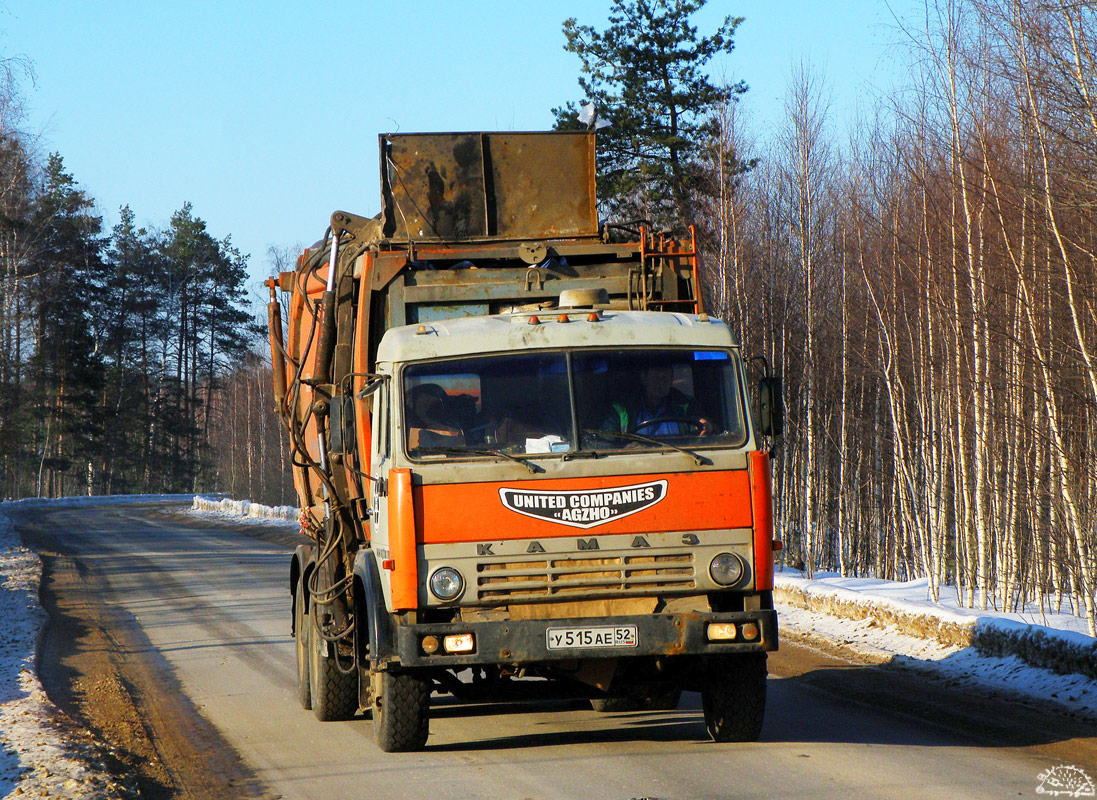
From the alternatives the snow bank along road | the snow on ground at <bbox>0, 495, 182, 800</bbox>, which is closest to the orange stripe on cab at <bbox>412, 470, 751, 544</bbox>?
the snow bank along road

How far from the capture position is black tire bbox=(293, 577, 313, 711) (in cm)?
861

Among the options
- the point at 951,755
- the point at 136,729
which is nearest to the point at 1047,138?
the point at 951,755

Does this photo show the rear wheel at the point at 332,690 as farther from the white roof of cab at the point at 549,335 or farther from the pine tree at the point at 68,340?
the pine tree at the point at 68,340

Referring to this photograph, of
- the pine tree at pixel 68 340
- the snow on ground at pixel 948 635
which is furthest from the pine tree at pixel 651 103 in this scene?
the pine tree at pixel 68 340

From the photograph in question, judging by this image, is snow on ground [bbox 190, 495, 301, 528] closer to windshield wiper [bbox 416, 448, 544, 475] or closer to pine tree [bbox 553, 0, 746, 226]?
pine tree [bbox 553, 0, 746, 226]

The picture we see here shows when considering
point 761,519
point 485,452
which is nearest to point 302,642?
point 485,452

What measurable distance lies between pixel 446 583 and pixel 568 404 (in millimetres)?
1218

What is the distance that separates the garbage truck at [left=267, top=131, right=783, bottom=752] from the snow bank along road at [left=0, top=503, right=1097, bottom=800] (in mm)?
391

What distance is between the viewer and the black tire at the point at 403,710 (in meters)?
6.58

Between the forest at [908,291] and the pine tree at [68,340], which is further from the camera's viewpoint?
→ the pine tree at [68,340]

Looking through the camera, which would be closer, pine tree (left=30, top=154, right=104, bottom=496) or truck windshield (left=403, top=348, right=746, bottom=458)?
truck windshield (left=403, top=348, right=746, bottom=458)

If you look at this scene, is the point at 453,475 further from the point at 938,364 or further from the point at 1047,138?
the point at 938,364

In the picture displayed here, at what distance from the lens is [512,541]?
6.12m

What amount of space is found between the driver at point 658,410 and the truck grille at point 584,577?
0.73 m
